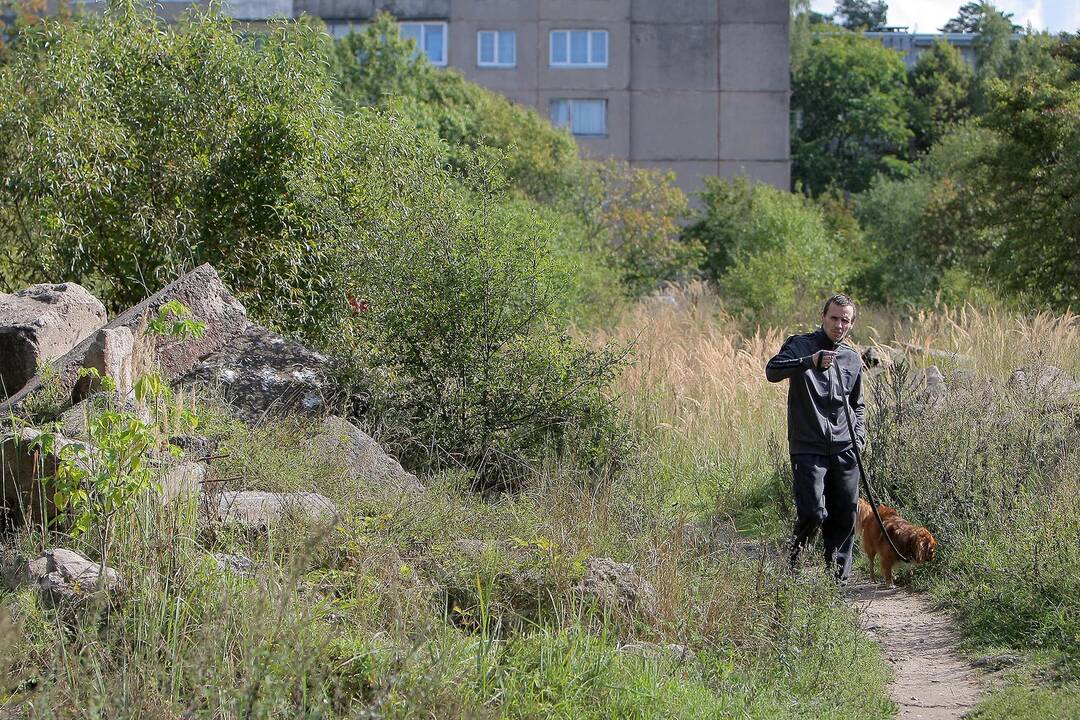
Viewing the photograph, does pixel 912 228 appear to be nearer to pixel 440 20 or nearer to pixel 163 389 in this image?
pixel 440 20

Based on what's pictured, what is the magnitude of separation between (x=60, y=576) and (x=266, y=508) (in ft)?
4.26

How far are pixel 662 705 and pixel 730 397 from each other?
7708mm

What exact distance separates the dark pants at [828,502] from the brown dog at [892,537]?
470mm

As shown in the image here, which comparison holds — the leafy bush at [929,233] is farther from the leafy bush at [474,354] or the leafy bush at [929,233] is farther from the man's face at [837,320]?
the man's face at [837,320]

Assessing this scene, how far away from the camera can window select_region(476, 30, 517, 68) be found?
128ft

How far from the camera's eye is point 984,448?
927 cm

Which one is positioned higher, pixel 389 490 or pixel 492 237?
pixel 492 237

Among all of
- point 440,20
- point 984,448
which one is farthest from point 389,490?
point 440,20

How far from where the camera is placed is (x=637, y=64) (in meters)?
38.7

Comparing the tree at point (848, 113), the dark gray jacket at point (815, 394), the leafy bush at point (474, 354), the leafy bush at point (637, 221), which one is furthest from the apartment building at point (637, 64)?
the dark gray jacket at point (815, 394)

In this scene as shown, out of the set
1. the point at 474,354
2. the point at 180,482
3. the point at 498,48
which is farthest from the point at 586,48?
the point at 180,482

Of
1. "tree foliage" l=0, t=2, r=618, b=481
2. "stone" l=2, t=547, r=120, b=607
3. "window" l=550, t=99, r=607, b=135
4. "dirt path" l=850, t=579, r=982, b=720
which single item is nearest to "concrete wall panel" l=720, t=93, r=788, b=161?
"window" l=550, t=99, r=607, b=135

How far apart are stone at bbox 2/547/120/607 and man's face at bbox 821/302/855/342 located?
4.52 m

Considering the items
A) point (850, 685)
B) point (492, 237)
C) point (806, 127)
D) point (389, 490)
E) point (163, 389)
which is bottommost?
point (850, 685)
